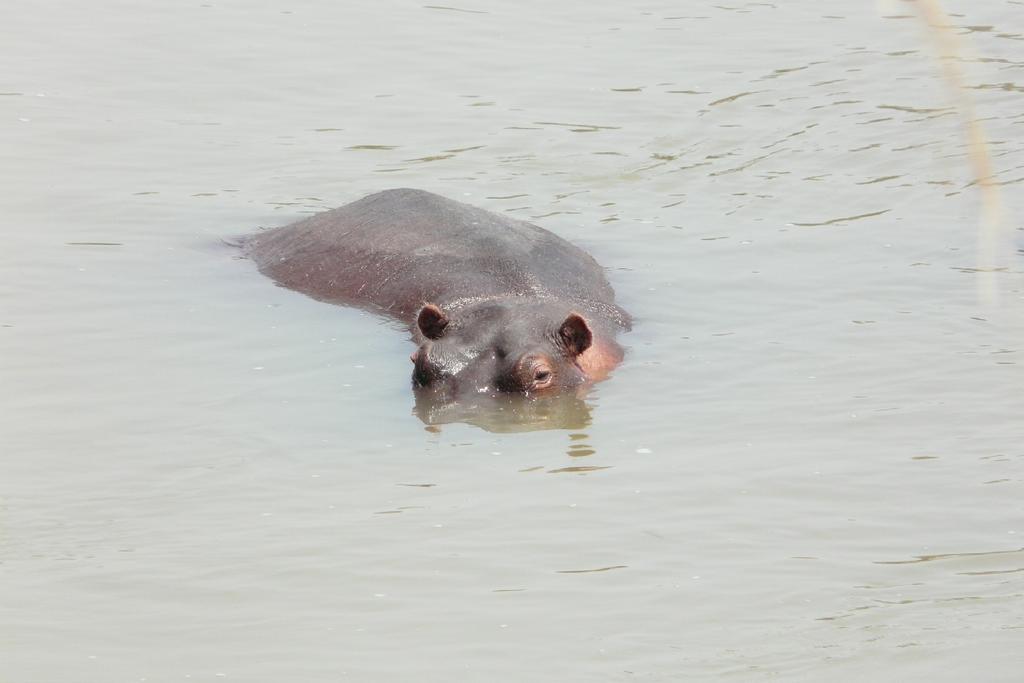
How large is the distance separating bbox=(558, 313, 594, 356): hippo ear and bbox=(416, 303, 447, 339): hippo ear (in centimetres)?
63

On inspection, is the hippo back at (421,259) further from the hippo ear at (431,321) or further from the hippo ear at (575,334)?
the hippo ear at (575,334)

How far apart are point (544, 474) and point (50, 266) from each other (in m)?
4.97

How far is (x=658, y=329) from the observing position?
30.7 ft

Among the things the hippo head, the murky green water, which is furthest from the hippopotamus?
the murky green water

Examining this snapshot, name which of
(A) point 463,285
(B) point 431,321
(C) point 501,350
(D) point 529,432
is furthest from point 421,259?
(D) point 529,432

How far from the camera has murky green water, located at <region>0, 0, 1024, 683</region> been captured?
5043mm

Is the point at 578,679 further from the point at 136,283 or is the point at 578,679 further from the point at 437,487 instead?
the point at 136,283

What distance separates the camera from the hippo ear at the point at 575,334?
26.3 ft

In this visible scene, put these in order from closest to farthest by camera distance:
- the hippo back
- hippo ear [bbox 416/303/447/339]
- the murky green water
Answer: the murky green water < hippo ear [bbox 416/303/447/339] < the hippo back

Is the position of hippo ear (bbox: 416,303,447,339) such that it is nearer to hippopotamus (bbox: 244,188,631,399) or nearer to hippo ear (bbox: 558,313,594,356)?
hippopotamus (bbox: 244,188,631,399)

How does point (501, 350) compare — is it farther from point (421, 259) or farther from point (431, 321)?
point (421, 259)

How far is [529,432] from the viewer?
7.61 m

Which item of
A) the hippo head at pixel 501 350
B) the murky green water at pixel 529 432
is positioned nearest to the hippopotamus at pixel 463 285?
the hippo head at pixel 501 350

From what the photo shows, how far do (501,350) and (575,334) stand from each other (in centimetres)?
39
